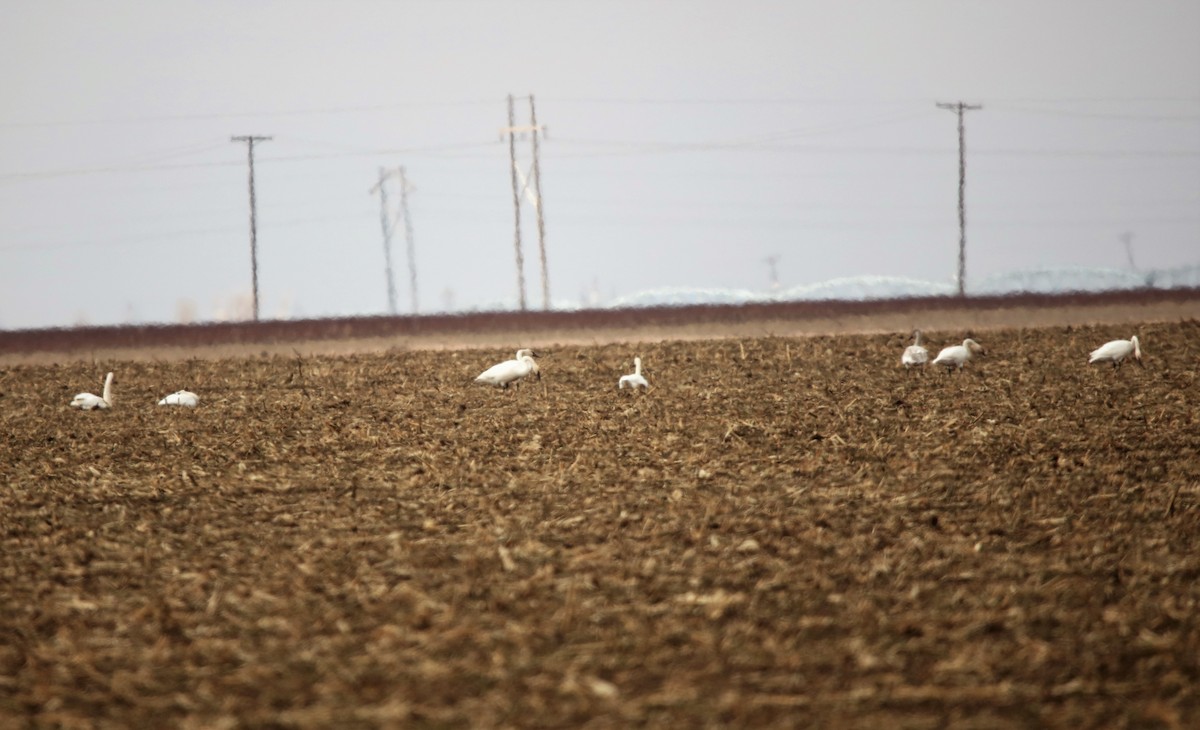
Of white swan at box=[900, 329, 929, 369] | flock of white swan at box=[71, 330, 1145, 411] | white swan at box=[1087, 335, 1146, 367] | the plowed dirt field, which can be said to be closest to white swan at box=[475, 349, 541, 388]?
Answer: flock of white swan at box=[71, 330, 1145, 411]

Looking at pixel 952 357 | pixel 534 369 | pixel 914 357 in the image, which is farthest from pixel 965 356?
pixel 534 369

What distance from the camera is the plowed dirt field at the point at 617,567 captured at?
20.1ft

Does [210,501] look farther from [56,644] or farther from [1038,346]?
[1038,346]

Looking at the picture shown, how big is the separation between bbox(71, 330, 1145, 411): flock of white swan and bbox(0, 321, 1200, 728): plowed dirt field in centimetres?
239

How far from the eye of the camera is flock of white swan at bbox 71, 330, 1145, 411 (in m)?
20.2

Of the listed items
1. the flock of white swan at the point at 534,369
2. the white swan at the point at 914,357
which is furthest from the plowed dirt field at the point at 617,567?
the white swan at the point at 914,357

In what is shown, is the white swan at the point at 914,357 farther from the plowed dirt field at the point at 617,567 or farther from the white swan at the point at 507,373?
the white swan at the point at 507,373

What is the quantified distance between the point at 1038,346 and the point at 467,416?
572 inches

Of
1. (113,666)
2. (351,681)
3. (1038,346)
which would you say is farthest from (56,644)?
(1038,346)

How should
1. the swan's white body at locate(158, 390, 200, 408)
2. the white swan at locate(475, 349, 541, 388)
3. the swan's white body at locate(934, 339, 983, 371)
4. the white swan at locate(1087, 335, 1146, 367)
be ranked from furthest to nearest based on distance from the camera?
1. the swan's white body at locate(934, 339, 983, 371)
2. the white swan at locate(1087, 335, 1146, 367)
3. the white swan at locate(475, 349, 541, 388)
4. the swan's white body at locate(158, 390, 200, 408)

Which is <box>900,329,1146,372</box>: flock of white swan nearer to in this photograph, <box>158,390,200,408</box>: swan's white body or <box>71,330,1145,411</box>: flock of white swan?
<box>71,330,1145,411</box>: flock of white swan

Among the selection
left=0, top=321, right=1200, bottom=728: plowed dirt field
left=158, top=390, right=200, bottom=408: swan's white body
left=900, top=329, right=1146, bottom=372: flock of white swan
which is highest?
left=900, top=329, right=1146, bottom=372: flock of white swan

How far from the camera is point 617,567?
8469 mm

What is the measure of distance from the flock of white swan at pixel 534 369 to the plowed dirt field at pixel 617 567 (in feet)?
7.86
